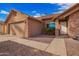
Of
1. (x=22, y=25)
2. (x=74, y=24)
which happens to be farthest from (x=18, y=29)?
(x=74, y=24)

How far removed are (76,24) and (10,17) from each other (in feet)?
30.9

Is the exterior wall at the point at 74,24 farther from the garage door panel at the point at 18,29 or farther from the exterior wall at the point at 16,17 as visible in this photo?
the garage door panel at the point at 18,29

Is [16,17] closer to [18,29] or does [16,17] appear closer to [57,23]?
[18,29]

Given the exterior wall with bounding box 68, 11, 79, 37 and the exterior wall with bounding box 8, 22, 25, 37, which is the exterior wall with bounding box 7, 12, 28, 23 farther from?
the exterior wall with bounding box 68, 11, 79, 37

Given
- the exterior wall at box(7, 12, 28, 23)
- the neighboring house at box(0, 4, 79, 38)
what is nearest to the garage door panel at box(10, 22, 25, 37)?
the neighboring house at box(0, 4, 79, 38)

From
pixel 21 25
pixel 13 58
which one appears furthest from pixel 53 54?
pixel 21 25

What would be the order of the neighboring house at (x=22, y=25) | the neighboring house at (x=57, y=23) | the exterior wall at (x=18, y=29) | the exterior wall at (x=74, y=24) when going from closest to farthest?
1. the exterior wall at (x=74, y=24)
2. the neighboring house at (x=57, y=23)
3. the neighboring house at (x=22, y=25)
4. the exterior wall at (x=18, y=29)

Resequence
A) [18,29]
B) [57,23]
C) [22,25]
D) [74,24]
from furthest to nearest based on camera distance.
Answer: [57,23], [18,29], [22,25], [74,24]

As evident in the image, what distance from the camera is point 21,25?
1416 cm

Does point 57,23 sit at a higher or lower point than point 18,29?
higher

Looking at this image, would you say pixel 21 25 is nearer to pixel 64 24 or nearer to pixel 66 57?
pixel 64 24

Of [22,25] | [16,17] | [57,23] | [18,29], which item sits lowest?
[18,29]

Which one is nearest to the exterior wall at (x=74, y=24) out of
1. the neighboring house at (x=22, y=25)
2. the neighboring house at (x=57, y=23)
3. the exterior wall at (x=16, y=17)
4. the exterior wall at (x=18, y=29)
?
the neighboring house at (x=57, y=23)

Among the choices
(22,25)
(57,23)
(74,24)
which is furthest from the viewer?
(57,23)
